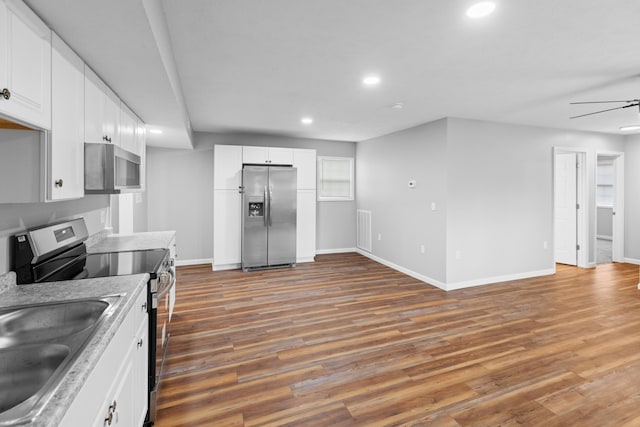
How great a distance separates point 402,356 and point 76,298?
89.9 inches

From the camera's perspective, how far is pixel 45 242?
5.98ft

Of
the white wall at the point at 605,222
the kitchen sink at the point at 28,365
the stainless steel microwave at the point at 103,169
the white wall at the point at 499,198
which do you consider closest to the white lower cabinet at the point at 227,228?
the stainless steel microwave at the point at 103,169

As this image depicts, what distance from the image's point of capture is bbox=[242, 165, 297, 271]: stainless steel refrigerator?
5270 mm

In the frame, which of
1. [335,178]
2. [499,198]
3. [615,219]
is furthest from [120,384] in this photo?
[615,219]

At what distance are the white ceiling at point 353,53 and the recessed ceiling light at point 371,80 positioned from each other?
0.08m

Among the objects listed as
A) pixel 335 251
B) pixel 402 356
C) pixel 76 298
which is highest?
pixel 76 298

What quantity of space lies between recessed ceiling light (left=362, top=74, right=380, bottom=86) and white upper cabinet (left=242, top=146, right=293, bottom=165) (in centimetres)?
276

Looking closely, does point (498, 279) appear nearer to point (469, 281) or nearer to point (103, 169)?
point (469, 281)

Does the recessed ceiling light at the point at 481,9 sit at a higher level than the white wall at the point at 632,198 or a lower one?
higher

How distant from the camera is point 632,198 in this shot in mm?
5793

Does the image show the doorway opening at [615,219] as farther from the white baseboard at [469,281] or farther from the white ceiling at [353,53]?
the white ceiling at [353,53]

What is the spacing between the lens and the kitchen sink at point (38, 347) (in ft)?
2.62

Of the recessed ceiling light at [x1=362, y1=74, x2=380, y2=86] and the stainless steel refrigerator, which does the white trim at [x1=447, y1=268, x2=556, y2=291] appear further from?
the recessed ceiling light at [x1=362, y1=74, x2=380, y2=86]

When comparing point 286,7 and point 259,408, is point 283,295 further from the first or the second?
point 286,7
